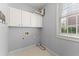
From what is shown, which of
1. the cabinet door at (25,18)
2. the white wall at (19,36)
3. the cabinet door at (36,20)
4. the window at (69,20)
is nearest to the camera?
the window at (69,20)

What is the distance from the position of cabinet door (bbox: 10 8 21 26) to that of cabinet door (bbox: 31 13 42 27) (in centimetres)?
65

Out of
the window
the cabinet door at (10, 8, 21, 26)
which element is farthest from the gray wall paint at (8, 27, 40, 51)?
the window

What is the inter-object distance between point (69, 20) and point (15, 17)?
131 cm

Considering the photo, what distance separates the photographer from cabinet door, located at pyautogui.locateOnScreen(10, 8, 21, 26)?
7.04 feet

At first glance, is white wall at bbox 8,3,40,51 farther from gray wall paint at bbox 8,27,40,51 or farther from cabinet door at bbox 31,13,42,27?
cabinet door at bbox 31,13,42,27

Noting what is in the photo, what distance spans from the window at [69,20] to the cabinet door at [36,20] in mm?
1203

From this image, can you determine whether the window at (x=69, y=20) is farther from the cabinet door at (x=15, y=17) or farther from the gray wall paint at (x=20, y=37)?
the gray wall paint at (x=20, y=37)

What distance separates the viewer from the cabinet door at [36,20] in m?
3.04

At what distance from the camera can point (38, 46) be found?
3164mm

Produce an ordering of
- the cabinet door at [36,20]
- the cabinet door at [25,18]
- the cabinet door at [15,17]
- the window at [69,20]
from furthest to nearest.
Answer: the cabinet door at [36,20] < the cabinet door at [25,18] < the cabinet door at [15,17] < the window at [69,20]

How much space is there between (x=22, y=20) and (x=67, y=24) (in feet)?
4.18

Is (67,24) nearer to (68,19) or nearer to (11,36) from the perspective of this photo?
(68,19)

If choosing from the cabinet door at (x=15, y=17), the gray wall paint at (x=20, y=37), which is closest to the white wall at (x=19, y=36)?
the gray wall paint at (x=20, y=37)

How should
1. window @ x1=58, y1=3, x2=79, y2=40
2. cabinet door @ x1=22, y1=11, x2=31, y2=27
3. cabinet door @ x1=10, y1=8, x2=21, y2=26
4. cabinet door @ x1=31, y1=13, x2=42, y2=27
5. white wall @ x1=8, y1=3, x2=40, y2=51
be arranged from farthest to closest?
1. cabinet door @ x1=31, y1=13, x2=42, y2=27
2. cabinet door @ x1=22, y1=11, x2=31, y2=27
3. white wall @ x1=8, y1=3, x2=40, y2=51
4. cabinet door @ x1=10, y1=8, x2=21, y2=26
5. window @ x1=58, y1=3, x2=79, y2=40
